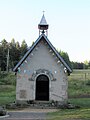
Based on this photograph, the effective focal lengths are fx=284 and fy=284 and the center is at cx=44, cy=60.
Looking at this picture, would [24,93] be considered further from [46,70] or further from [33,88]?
[46,70]

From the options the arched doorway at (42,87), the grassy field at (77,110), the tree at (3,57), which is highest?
the tree at (3,57)

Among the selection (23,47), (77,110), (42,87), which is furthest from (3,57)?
(77,110)

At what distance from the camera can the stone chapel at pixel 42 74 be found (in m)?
23.4

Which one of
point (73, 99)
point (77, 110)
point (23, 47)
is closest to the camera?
point (77, 110)

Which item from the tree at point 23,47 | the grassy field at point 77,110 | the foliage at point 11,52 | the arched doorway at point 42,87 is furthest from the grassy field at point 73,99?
the tree at point 23,47

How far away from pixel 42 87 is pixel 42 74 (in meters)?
1.14

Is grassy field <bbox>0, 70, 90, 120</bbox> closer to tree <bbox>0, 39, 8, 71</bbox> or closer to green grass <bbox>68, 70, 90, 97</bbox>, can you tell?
green grass <bbox>68, 70, 90, 97</bbox>

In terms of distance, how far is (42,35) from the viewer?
23.6 meters

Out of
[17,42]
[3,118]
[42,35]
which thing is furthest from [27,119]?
[17,42]

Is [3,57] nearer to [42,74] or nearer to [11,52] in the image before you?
[11,52]

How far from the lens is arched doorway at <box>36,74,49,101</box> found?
78.3 ft

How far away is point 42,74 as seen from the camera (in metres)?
23.8

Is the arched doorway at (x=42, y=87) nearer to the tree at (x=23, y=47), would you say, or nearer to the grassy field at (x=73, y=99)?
the grassy field at (x=73, y=99)

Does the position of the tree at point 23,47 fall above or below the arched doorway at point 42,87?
above
